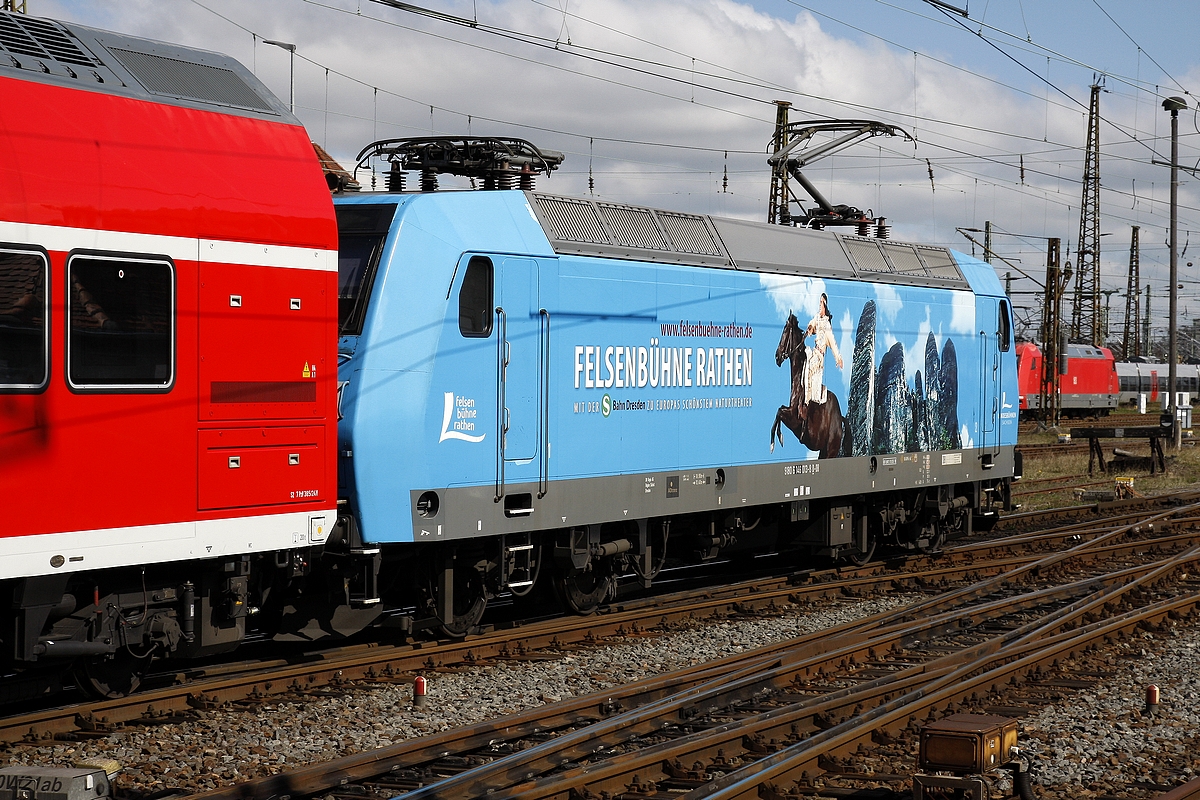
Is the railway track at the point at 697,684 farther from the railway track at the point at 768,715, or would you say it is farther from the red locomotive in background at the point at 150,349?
the red locomotive in background at the point at 150,349

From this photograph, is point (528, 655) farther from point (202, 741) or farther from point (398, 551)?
point (202, 741)

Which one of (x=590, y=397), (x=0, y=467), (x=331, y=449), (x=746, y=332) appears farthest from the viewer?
(x=746, y=332)

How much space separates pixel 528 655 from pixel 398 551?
1571 mm

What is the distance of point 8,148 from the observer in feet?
23.8

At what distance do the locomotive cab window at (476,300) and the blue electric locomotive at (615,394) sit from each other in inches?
1.0

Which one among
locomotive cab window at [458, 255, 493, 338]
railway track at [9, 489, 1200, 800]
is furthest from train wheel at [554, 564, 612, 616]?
locomotive cab window at [458, 255, 493, 338]

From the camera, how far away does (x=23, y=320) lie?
7.34 m

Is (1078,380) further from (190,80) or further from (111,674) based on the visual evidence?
(111,674)

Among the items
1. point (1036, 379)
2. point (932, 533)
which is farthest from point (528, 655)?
point (1036, 379)

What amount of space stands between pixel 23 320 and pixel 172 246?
1.09 metres

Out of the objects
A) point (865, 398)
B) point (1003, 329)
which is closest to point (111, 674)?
point (865, 398)

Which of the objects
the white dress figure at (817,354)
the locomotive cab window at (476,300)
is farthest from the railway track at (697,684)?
the locomotive cab window at (476,300)

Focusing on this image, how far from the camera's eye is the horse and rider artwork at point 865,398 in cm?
1467

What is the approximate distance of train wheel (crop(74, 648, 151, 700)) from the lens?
866 cm
